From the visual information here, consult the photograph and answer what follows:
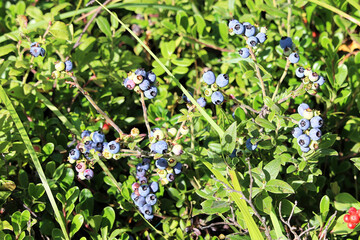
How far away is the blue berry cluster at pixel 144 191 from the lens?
236 cm

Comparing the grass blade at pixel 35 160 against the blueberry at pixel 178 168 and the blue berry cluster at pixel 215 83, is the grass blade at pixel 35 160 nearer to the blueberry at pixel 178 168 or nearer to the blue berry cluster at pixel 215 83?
the blueberry at pixel 178 168

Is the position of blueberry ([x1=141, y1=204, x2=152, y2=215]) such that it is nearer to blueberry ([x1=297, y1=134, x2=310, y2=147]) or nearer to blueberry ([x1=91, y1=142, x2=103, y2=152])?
blueberry ([x1=91, y1=142, x2=103, y2=152])

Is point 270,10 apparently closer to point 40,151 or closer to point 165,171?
point 165,171

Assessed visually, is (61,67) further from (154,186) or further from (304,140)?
(304,140)

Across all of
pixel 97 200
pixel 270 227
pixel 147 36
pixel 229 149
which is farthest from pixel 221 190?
pixel 147 36

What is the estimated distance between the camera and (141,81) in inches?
87.7

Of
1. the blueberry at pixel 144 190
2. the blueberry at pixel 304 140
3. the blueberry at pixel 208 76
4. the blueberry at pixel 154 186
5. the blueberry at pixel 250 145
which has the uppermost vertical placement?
the blueberry at pixel 208 76

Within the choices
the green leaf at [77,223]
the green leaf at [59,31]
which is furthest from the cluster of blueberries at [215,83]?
the green leaf at [59,31]

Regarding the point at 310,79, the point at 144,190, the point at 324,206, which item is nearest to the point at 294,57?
the point at 310,79

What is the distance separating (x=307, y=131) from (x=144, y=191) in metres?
0.92

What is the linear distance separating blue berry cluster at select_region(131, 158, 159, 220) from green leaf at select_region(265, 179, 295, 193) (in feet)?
2.05

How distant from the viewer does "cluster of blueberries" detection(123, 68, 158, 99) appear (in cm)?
222

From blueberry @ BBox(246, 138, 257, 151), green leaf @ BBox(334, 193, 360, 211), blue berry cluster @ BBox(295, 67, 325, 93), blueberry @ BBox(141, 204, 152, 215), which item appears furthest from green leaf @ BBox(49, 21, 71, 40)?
green leaf @ BBox(334, 193, 360, 211)

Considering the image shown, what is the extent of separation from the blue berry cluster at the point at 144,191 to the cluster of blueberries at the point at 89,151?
9.5 inches
